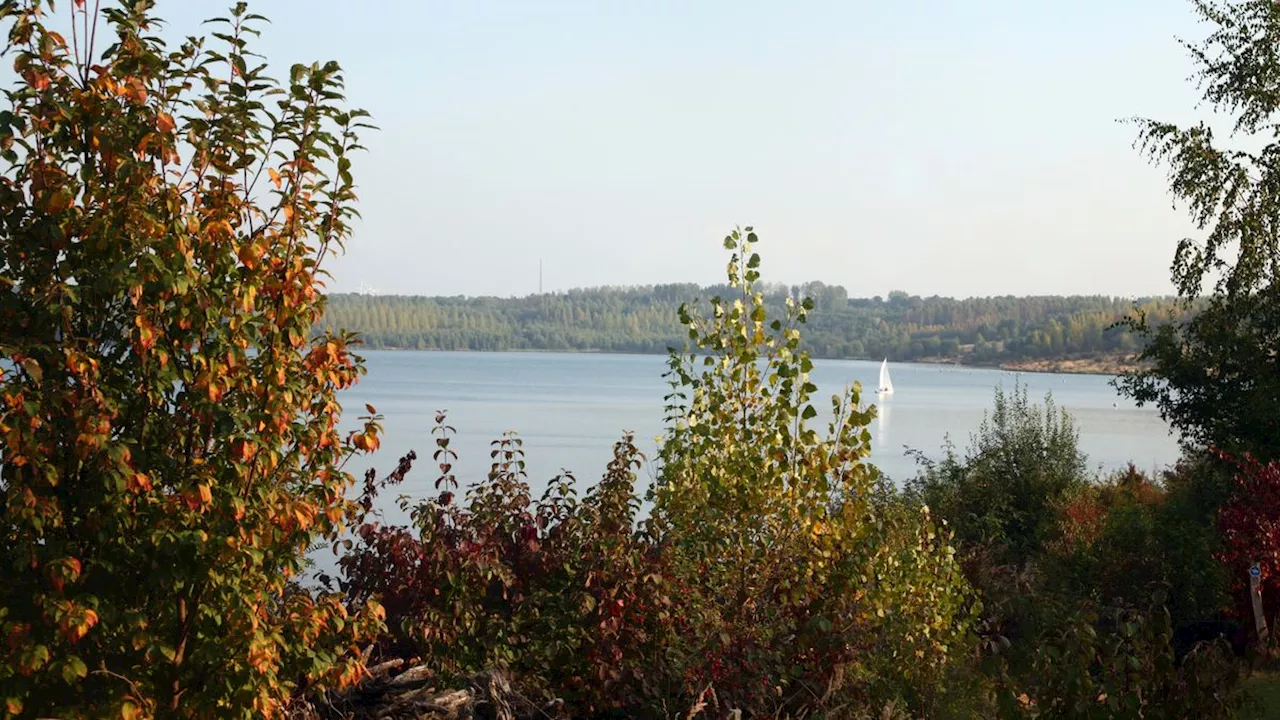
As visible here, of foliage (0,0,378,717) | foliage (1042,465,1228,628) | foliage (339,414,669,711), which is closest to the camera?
foliage (0,0,378,717)

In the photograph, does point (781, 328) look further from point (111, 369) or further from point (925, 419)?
point (925, 419)

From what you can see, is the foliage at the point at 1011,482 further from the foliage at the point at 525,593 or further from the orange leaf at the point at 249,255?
the orange leaf at the point at 249,255

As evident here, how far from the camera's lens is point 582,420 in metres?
45.9

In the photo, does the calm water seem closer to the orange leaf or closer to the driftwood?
the driftwood

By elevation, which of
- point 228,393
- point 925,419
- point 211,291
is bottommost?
point 925,419

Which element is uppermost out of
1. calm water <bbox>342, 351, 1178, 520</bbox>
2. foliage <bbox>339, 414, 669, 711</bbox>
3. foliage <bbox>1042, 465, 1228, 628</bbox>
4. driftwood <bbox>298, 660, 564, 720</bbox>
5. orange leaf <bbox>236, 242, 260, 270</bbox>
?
orange leaf <bbox>236, 242, 260, 270</bbox>

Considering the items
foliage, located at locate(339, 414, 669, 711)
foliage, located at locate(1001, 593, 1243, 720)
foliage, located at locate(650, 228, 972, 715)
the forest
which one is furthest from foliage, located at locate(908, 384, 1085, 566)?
the forest

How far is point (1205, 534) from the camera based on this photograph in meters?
13.3

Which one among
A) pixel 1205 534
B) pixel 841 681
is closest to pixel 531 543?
pixel 841 681

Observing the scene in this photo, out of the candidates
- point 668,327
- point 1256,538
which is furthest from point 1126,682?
point 668,327

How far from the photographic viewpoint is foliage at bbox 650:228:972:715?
297 inches

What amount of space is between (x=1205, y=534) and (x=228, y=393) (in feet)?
36.8

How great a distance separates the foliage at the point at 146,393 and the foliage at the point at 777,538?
10.0ft

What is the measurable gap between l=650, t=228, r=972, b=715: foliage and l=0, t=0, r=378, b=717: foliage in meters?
3.05
